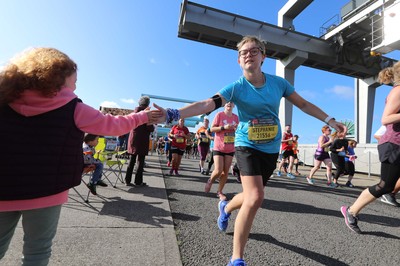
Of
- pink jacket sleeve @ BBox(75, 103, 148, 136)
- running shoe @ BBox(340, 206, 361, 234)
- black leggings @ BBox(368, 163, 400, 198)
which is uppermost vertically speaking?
pink jacket sleeve @ BBox(75, 103, 148, 136)

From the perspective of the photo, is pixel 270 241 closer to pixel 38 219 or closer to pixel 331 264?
pixel 331 264

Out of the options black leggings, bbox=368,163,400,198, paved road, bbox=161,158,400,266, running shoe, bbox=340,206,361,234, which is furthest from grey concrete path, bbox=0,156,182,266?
black leggings, bbox=368,163,400,198

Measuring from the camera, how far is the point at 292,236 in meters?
2.95

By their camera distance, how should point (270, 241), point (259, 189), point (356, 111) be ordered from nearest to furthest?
point (259, 189) → point (270, 241) → point (356, 111)

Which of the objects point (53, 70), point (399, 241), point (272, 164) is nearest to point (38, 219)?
point (53, 70)

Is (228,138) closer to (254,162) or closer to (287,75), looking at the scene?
(254,162)

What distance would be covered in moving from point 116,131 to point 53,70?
1.65ft

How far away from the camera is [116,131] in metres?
1.66

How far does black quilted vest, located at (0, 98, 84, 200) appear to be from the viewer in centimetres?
132

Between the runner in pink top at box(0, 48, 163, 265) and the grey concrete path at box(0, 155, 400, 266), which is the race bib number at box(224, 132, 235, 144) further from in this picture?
the runner in pink top at box(0, 48, 163, 265)

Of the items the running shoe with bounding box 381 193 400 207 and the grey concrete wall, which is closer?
the running shoe with bounding box 381 193 400 207

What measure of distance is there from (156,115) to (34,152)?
2.86 feet

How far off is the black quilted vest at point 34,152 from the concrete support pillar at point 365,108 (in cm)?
2784

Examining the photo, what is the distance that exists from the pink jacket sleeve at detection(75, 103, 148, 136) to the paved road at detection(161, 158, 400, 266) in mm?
1295
